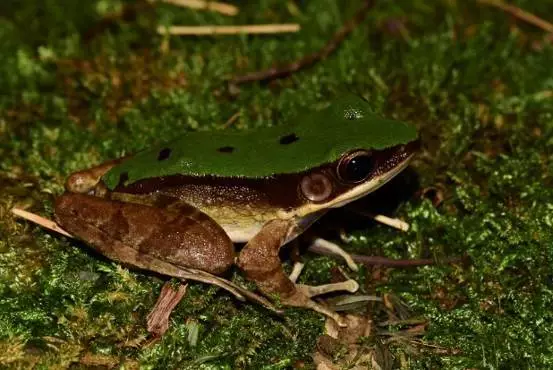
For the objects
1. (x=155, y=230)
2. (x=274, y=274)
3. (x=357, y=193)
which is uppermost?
(x=357, y=193)

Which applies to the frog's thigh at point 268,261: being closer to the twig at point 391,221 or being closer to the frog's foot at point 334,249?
the frog's foot at point 334,249

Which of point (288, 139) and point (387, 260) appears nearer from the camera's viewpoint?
point (288, 139)

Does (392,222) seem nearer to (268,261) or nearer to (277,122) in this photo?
(268,261)

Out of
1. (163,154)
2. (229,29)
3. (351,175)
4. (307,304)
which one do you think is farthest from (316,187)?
(229,29)

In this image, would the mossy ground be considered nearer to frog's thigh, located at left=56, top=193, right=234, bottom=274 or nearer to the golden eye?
frog's thigh, located at left=56, top=193, right=234, bottom=274

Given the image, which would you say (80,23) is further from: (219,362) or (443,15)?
(219,362)

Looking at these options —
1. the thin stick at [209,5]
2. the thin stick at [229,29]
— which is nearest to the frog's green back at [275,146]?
the thin stick at [229,29]
